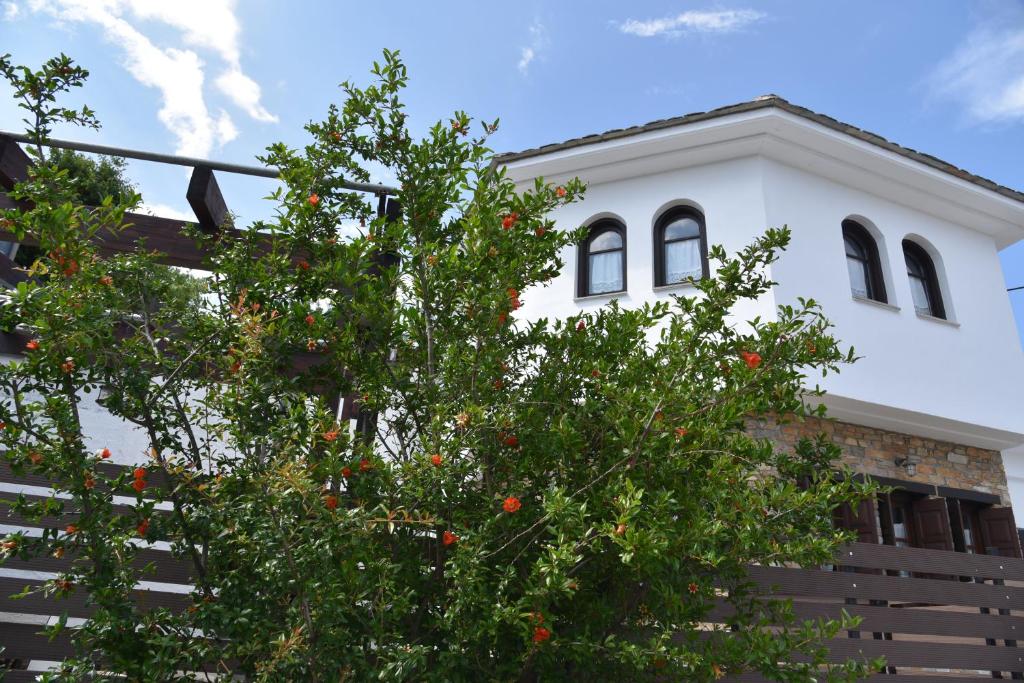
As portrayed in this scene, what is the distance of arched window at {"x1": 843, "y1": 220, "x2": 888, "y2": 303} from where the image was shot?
30.4 feet

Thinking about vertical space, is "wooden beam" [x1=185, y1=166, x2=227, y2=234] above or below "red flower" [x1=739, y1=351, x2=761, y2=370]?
above

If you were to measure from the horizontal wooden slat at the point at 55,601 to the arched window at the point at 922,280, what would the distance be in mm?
9740

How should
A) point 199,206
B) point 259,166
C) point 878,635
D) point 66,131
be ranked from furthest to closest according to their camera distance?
point 878,635 < point 259,166 < point 199,206 < point 66,131

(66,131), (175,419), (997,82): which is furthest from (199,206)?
(997,82)

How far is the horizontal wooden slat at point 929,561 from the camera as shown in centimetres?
607

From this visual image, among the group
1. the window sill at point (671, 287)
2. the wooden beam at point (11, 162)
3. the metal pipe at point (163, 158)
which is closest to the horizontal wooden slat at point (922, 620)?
the window sill at point (671, 287)

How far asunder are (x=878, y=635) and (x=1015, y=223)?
689 cm

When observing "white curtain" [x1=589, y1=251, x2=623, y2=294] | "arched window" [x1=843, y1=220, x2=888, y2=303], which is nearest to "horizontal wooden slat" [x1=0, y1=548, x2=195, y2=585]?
"white curtain" [x1=589, y1=251, x2=623, y2=294]

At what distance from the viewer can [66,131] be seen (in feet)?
12.4

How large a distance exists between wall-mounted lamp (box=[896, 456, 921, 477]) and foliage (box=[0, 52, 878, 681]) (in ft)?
19.2

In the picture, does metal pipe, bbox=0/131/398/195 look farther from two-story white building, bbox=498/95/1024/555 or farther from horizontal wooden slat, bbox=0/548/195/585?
two-story white building, bbox=498/95/1024/555

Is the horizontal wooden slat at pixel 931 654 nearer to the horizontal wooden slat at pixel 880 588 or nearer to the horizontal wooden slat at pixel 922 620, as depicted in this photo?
the horizontal wooden slat at pixel 922 620

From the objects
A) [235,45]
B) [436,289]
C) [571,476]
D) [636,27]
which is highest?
[636,27]

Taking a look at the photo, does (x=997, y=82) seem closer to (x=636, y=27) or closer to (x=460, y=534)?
(x=636, y=27)
